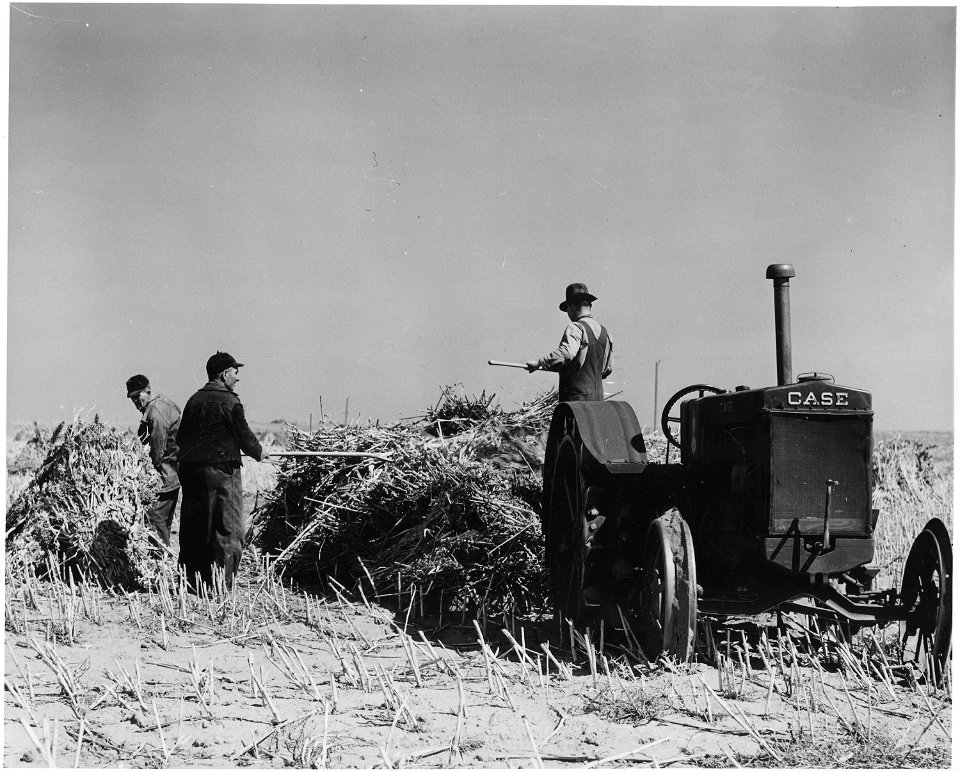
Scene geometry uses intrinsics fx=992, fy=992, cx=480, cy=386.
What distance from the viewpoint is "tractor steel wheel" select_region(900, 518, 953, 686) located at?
186 inches

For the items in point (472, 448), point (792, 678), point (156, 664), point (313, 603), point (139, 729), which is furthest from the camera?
point (472, 448)

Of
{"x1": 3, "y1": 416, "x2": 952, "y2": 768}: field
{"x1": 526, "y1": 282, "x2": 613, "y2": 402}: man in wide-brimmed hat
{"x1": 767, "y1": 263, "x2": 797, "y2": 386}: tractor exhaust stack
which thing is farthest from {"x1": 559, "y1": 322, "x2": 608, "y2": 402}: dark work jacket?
{"x1": 767, "y1": 263, "x2": 797, "y2": 386}: tractor exhaust stack

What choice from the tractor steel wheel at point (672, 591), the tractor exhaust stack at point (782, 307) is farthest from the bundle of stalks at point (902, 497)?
the tractor steel wheel at point (672, 591)

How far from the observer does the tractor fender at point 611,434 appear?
220 inches

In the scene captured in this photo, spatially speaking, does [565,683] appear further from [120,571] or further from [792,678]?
[120,571]

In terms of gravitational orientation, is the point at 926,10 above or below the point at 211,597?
above

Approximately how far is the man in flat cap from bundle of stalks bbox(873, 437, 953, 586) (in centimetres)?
581

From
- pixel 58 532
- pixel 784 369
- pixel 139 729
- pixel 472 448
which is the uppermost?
pixel 784 369

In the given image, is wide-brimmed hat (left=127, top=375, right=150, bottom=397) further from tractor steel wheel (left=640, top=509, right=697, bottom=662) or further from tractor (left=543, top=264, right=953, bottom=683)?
tractor steel wheel (left=640, top=509, right=697, bottom=662)

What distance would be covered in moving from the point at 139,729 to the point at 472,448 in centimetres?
362

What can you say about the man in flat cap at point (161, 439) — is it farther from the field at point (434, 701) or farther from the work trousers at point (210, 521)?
the field at point (434, 701)

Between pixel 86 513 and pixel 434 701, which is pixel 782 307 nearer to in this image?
pixel 434 701

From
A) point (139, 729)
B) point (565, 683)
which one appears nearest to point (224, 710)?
point (139, 729)

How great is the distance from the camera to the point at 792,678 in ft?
15.9
